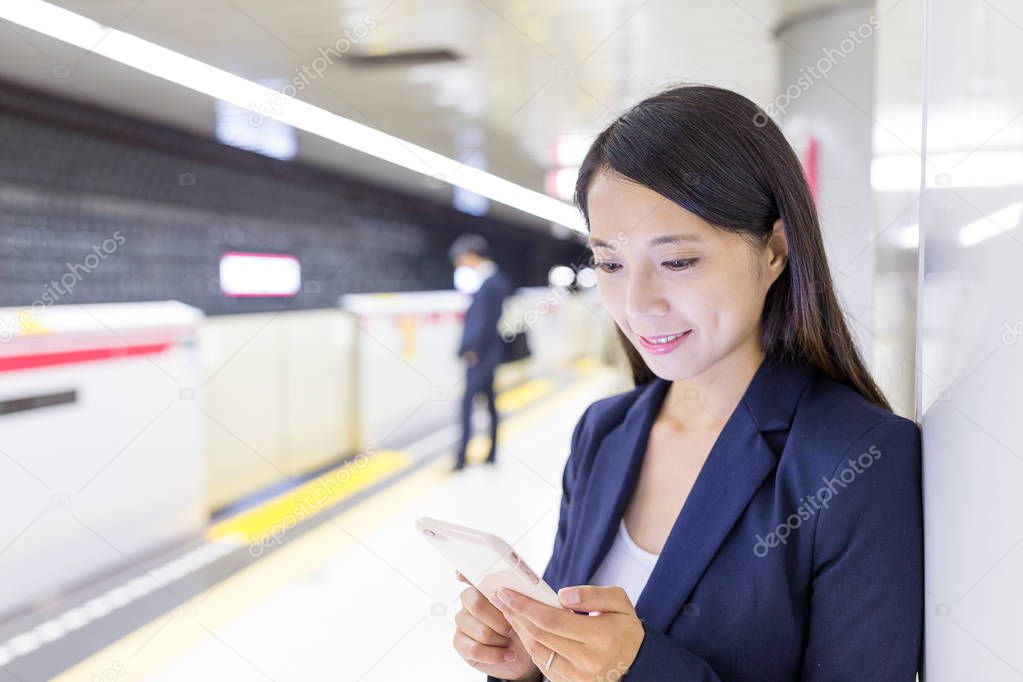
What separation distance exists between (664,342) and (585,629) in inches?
16.1

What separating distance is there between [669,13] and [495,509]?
3.10 m

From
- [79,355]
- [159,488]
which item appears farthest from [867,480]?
[159,488]

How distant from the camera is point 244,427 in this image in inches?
207

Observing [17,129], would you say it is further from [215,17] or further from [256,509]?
[256,509]

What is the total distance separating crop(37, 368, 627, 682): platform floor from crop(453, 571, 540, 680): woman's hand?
0.85 m

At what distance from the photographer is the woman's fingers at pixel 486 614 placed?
45.9 inches

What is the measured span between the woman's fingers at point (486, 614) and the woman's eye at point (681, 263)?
0.56 m

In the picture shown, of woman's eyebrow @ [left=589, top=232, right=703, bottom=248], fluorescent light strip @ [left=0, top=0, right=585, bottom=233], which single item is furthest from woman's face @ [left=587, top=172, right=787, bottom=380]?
fluorescent light strip @ [left=0, top=0, right=585, bottom=233]

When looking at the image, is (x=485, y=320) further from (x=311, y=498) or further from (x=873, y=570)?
(x=873, y=570)

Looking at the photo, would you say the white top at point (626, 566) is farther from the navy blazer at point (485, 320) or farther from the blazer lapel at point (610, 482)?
the navy blazer at point (485, 320)

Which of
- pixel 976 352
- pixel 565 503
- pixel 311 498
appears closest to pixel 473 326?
pixel 311 498

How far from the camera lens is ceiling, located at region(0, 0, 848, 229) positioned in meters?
3.61

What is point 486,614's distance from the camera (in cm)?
117

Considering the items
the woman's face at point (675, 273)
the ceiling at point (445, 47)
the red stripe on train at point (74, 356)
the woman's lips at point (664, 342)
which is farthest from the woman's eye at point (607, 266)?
the red stripe on train at point (74, 356)
